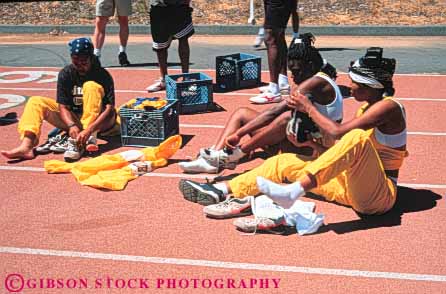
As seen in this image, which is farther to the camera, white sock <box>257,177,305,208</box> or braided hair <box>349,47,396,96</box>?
braided hair <box>349,47,396,96</box>

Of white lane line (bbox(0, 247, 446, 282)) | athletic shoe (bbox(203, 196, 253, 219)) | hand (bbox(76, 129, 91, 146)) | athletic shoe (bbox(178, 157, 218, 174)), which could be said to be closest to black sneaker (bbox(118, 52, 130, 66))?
hand (bbox(76, 129, 91, 146))

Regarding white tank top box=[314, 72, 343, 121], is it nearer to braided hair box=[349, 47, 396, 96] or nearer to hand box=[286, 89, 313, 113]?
hand box=[286, 89, 313, 113]

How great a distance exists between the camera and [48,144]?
707 centimetres

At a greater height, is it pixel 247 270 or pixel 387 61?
pixel 387 61

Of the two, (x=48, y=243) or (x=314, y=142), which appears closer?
(x=48, y=243)

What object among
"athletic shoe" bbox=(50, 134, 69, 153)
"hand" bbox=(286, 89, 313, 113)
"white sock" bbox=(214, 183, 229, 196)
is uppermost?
"hand" bbox=(286, 89, 313, 113)

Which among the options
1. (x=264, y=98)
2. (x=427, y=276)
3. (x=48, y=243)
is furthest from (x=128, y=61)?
(x=427, y=276)

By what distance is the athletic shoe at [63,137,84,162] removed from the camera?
657 centimetres

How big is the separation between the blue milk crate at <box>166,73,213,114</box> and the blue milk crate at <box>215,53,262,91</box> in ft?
3.45

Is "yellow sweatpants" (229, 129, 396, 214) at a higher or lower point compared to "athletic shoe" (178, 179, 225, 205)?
higher

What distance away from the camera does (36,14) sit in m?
19.3

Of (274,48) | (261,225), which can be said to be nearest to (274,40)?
(274,48)

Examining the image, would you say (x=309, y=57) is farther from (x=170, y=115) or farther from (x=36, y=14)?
(x=36, y=14)

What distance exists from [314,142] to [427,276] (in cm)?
151
